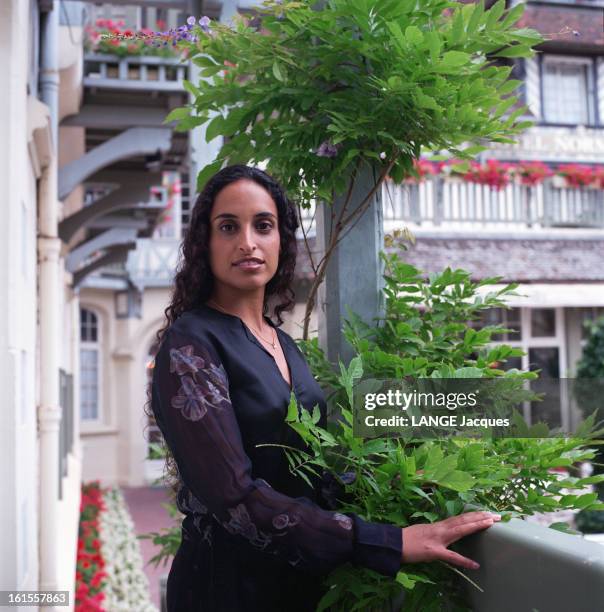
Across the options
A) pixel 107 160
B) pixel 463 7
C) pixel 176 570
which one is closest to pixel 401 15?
pixel 463 7

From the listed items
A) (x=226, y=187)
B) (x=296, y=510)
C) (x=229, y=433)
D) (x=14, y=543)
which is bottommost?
(x=14, y=543)

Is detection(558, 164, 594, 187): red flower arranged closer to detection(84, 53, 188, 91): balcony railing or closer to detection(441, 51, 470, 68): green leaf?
detection(84, 53, 188, 91): balcony railing

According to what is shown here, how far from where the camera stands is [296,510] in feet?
4.53

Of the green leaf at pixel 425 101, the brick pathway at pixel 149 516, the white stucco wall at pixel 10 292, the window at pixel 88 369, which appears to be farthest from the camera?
the window at pixel 88 369

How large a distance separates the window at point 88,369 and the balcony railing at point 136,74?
1003 centimetres

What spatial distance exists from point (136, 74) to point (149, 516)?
7.12 meters

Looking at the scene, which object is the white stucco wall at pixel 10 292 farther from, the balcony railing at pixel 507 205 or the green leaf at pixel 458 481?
the balcony railing at pixel 507 205

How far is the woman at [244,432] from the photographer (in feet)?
4.51

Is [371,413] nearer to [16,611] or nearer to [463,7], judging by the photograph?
[463,7]

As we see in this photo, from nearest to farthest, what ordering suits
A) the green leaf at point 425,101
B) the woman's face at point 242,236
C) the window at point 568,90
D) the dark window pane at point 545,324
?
the woman's face at point 242,236
the green leaf at point 425,101
the dark window pane at point 545,324
the window at point 568,90

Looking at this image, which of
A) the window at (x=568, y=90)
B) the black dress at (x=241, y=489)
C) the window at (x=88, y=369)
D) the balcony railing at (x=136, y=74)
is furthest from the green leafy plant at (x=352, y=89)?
the window at (x=88, y=369)

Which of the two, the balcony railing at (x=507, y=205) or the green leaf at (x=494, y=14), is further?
the balcony railing at (x=507, y=205)

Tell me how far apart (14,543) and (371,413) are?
56.8 inches

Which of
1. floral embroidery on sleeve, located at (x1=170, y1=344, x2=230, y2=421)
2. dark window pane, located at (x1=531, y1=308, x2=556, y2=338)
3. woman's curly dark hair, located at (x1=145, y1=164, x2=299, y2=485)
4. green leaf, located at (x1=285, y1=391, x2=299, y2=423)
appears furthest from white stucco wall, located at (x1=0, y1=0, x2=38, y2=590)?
dark window pane, located at (x1=531, y1=308, x2=556, y2=338)
